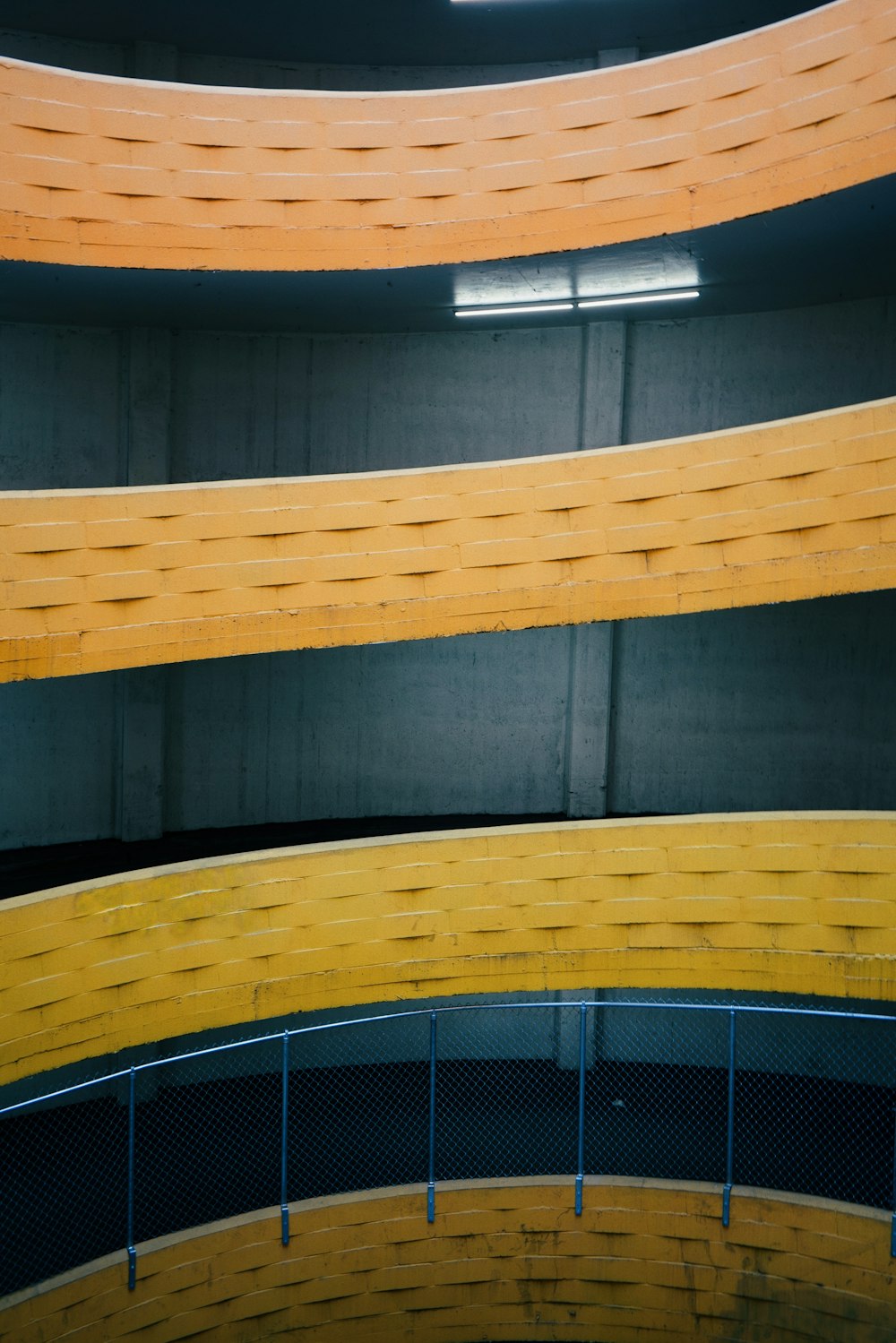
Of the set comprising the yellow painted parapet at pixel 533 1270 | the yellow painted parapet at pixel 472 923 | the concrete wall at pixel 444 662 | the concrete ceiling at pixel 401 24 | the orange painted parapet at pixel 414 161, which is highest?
the concrete ceiling at pixel 401 24

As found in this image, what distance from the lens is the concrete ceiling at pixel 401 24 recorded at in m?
14.1

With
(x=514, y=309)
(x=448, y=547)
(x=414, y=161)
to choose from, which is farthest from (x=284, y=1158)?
(x=414, y=161)

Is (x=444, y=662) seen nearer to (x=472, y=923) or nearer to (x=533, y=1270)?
(x=472, y=923)

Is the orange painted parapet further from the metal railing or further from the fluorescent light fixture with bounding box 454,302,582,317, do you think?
the metal railing

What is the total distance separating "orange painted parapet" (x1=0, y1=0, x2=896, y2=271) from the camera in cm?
1127

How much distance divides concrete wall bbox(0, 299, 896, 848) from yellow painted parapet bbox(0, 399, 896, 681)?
14.9ft

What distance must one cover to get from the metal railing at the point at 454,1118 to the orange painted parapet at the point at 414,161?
7.98 meters

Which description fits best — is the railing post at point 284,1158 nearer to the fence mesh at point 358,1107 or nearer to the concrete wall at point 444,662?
the fence mesh at point 358,1107

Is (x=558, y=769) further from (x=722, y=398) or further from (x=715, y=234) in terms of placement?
(x=715, y=234)

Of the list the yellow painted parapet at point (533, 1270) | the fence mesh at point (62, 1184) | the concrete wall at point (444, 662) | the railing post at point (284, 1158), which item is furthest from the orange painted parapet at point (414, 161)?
the yellow painted parapet at point (533, 1270)

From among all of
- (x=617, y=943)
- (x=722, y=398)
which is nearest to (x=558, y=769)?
(x=617, y=943)

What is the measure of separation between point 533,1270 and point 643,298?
1134 cm

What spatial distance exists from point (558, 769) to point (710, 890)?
14.7 feet

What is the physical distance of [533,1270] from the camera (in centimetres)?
1337
